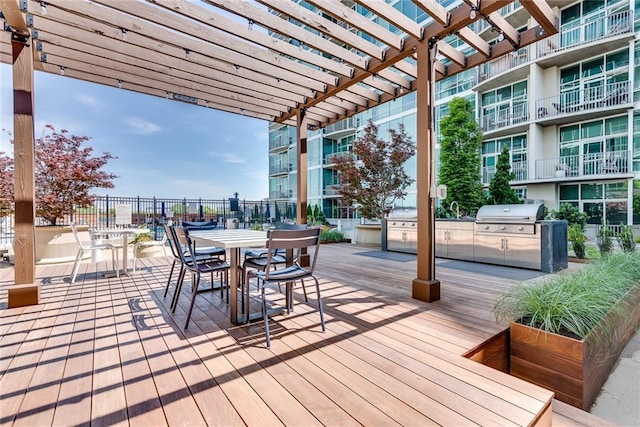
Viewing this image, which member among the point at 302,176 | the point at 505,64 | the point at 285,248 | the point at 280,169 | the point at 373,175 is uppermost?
the point at 505,64

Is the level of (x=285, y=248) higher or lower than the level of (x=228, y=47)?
lower

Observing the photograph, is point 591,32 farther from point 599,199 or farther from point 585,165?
point 599,199

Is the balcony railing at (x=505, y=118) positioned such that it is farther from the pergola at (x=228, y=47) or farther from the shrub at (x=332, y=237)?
the pergola at (x=228, y=47)

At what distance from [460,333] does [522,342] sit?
1.49 feet

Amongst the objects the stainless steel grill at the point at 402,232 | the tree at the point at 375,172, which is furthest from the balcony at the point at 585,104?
the stainless steel grill at the point at 402,232

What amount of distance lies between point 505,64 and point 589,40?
8.87ft

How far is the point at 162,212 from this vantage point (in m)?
9.12

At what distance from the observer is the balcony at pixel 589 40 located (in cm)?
988

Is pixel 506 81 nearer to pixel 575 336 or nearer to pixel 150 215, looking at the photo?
pixel 575 336

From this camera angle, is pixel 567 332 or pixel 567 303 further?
pixel 567 303

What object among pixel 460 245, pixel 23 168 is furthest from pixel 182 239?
pixel 460 245

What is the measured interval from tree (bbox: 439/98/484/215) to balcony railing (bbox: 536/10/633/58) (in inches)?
148

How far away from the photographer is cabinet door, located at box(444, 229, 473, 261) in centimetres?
589

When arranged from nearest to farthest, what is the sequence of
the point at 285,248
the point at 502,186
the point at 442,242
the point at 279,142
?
the point at 285,248 → the point at 442,242 → the point at 502,186 → the point at 279,142
